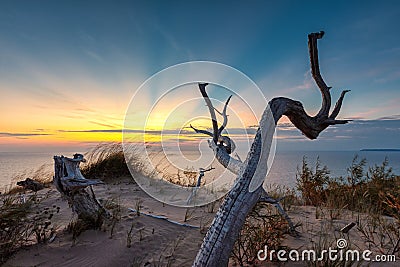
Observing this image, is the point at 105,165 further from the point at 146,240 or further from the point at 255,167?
the point at 255,167

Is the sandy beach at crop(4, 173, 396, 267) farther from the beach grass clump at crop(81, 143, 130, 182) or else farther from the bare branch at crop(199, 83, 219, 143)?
the beach grass clump at crop(81, 143, 130, 182)

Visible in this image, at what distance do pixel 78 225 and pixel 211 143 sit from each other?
3.21m

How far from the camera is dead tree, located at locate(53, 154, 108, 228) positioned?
4172 mm

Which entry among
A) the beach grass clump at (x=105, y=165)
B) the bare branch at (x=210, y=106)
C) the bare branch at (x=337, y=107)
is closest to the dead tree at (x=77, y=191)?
the bare branch at (x=210, y=106)

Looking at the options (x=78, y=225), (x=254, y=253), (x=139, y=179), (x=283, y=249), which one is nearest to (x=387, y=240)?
(x=283, y=249)

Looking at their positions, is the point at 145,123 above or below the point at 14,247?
above

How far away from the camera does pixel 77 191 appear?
4289 mm

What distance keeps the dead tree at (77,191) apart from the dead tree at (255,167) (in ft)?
8.19

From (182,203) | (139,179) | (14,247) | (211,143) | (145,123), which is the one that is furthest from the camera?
(139,179)

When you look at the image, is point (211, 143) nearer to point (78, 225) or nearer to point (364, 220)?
point (78, 225)

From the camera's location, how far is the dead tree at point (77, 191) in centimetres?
417

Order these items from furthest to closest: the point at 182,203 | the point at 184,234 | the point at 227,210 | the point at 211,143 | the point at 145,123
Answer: the point at 182,203, the point at 211,143, the point at 145,123, the point at 184,234, the point at 227,210

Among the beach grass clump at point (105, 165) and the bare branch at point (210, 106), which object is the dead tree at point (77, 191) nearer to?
the bare branch at point (210, 106)

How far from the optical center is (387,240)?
4012mm
